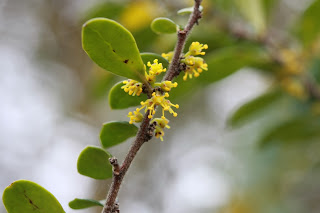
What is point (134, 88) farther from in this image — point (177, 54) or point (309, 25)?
point (309, 25)

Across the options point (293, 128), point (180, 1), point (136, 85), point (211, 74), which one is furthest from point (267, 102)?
point (136, 85)

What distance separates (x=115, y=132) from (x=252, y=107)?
1138 millimetres

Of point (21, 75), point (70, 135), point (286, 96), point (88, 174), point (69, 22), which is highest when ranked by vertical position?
point (69, 22)

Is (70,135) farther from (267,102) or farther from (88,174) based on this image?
(88,174)

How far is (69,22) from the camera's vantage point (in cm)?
474

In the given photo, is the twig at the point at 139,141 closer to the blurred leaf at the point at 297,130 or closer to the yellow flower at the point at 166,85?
the yellow flower at the point at 166,85

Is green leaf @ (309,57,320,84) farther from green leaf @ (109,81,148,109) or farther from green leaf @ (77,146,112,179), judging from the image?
green leaf @ (77,146,112,179)

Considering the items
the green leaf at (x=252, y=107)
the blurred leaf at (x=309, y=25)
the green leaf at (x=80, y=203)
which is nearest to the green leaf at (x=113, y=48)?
the green leaf at (x=80, y=203)

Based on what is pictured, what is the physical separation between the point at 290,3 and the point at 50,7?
285cm

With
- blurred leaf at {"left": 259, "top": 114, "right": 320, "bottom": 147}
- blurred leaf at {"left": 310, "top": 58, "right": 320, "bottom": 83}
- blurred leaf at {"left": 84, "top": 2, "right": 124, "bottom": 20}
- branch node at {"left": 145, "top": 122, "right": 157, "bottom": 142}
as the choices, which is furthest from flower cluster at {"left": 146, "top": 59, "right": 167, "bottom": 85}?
blurred leaf at {"left": 84, "top": 2, "right": 124, "bottom": 20}

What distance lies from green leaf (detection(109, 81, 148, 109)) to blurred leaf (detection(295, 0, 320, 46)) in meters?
1.26

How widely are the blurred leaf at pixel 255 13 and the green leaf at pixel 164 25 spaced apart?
1110 millimetres

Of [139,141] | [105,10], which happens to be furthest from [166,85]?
[105,10]

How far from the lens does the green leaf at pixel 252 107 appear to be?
77.6 inches
